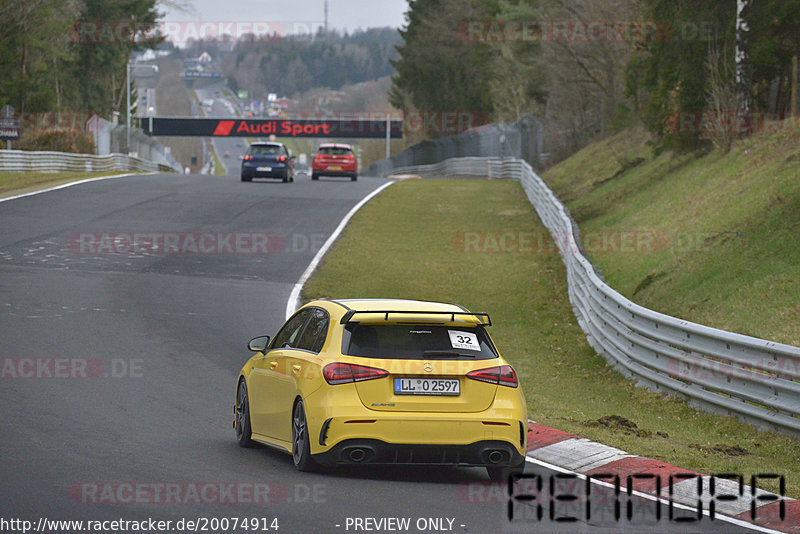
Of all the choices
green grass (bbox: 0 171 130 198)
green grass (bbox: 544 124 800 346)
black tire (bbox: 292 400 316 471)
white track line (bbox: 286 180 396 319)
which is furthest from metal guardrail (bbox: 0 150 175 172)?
black tire (bbox: 292 400 316 471)

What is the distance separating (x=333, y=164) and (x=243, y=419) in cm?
3958

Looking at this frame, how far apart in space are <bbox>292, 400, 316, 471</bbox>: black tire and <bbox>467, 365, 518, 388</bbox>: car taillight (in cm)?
127

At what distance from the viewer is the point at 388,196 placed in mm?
38625

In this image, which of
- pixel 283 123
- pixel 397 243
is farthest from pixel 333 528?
pixel 283 123

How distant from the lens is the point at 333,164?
48.9m

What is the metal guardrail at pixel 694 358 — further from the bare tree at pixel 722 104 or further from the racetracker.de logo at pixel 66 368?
the bare tree at pixel 722 104

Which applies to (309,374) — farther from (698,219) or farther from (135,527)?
(698,219)

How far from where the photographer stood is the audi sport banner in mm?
106500

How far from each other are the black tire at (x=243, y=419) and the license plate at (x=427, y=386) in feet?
6.34

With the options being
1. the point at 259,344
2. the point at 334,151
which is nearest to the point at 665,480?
the point at 259,344

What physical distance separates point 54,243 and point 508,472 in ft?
60.2

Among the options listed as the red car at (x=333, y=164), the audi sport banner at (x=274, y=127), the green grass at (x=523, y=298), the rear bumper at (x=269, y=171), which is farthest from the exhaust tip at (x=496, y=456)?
the audi sport banner at (x=274, y=127)

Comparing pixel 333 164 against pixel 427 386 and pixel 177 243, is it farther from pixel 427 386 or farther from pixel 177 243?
pixel 427 386

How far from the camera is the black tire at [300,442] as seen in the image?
8.29 meters
